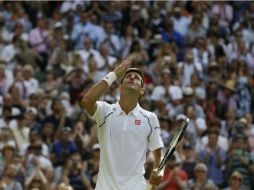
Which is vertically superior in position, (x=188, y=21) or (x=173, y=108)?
(x=188, y=21)

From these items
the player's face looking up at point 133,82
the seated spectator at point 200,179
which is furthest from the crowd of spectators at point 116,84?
the player's face looking up at point 133,82

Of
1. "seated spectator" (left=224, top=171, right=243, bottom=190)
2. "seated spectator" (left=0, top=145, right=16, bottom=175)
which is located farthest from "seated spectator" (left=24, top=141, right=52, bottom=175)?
"seated spectator" (left=224, top=171, right=243, bottom=190)

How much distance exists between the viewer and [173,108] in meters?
19.0

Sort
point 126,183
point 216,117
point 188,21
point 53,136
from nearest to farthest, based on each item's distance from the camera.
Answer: point 126,183 < point 53,136 < point 216,117 < point 188,21

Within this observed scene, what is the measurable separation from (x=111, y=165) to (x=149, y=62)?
1151 cm

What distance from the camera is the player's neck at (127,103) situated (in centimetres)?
998

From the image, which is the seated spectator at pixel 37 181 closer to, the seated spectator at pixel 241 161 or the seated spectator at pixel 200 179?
the seated spectator at pixel 200 179

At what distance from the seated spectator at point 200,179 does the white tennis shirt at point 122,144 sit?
19.3ft

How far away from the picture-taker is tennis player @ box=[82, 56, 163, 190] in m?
9.79

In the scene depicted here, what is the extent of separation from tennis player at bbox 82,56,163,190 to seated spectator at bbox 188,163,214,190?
5825mm

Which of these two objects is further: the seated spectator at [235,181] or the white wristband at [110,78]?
the seated spectator at [235,181]

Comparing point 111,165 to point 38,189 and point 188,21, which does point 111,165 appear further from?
point 188,21

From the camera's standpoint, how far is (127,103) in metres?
9.98

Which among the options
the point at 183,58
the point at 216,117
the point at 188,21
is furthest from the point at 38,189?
the point at 188,21
